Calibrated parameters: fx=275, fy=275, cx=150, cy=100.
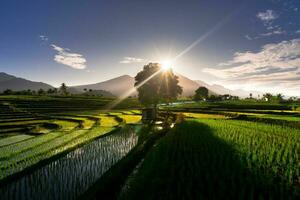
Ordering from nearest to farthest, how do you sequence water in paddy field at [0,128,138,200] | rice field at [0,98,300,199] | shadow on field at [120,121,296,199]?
shadow on field at [120,121,296,199], rice field at [0,98,300,199], water in paddy field at [0,128,138,200]

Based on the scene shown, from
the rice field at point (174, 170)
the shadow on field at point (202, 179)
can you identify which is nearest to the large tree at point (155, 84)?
the rice field at point (174, 170)

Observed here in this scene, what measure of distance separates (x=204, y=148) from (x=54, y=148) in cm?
1213

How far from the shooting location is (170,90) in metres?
75.1

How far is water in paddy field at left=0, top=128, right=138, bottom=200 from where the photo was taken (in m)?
12.2

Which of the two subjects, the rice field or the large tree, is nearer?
the rice field

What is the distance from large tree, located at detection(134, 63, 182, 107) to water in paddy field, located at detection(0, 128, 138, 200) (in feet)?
147

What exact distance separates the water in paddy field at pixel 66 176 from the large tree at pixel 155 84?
4484cm

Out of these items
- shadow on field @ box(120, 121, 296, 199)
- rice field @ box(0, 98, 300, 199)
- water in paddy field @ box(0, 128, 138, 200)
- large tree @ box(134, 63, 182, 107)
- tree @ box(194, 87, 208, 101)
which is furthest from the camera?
tree @ box(194, 87, 208, 101)

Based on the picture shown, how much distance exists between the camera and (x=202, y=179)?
11625mm

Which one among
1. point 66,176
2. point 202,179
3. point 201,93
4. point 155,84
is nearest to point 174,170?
point 202,179

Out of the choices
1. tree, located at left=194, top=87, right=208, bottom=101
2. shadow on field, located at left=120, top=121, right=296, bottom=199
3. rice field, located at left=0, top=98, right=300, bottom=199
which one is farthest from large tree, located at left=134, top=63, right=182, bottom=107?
tree, located at left=194, top=87, right=208, bottom=101

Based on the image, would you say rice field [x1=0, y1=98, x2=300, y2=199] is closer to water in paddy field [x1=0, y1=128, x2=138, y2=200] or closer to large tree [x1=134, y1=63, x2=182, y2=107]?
water in paddy field [x1=0, y1=128, x2=138, y2=200]

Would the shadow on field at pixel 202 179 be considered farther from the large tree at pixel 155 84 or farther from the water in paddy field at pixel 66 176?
the large tree at pixel 155 84

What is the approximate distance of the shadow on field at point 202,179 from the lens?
9953 millimetres
